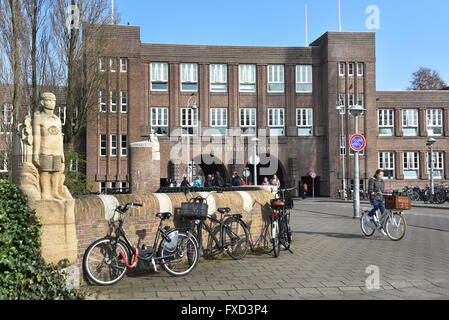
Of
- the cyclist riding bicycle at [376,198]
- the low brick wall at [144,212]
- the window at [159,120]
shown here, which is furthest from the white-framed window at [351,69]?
the low brick wall at [144,212]

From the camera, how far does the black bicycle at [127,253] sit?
5992 millimetres

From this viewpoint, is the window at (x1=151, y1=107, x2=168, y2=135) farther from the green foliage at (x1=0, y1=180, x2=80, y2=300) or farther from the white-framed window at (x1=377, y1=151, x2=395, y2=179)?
the green foliage at (x1=0, y1=180, x2=80, y2=300)

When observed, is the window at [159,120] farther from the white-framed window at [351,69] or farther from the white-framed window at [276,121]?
the white-framed window at [351,69]

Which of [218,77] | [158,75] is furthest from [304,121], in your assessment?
[158,75]

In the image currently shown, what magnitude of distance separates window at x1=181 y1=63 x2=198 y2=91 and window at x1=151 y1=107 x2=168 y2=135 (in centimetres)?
286

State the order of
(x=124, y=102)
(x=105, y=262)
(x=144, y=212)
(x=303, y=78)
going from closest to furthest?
(x=105, y=262)
(x=144, y=212)
(x=124, y=102)
(x=303, y=78)

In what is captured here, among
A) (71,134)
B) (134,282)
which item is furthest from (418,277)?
(71,134)

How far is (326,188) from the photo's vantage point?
4256 centimetres

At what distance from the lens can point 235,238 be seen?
816 cm

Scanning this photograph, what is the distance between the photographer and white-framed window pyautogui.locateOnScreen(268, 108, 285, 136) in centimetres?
4266

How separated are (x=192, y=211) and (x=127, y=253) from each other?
4.33ft

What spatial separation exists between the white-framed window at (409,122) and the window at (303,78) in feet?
36.1

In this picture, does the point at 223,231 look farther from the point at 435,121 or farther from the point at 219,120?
the point at 435,121

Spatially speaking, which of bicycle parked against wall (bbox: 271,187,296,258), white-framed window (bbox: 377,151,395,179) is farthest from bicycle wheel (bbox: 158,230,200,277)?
white-framed window (bbox: 377,151,395,179)
